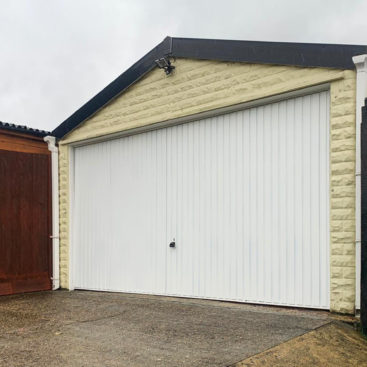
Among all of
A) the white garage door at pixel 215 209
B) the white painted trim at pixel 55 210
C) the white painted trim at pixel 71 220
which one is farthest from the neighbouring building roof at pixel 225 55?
the white painted trim at pixel 71 220

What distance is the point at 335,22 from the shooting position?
1505cm

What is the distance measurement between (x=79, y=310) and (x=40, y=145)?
12.6 ft

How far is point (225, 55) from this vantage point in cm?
682

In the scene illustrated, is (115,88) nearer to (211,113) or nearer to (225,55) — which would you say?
(211,113)

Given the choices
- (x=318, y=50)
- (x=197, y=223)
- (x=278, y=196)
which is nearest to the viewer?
(x=318, y=50)

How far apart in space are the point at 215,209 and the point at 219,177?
1.66ft

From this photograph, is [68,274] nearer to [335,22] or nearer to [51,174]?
[51,174]

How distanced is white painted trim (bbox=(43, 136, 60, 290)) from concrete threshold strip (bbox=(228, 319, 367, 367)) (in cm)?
590

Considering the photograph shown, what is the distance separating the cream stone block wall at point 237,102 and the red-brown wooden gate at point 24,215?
346 mm

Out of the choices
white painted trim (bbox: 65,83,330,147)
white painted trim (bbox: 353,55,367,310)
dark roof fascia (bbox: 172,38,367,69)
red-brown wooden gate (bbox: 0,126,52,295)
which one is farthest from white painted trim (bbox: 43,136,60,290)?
white painted trim (bbox: 353,55,367,310)

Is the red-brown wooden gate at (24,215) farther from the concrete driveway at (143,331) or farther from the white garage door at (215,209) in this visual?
the concrete driveway at (143,331)

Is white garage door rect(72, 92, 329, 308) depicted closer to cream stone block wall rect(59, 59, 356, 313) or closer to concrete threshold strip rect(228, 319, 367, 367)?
cream stone block wall rect(59, 59, 356, 313)

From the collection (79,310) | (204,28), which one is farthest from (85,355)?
(204,28)

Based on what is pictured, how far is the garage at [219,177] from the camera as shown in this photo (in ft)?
18.7
